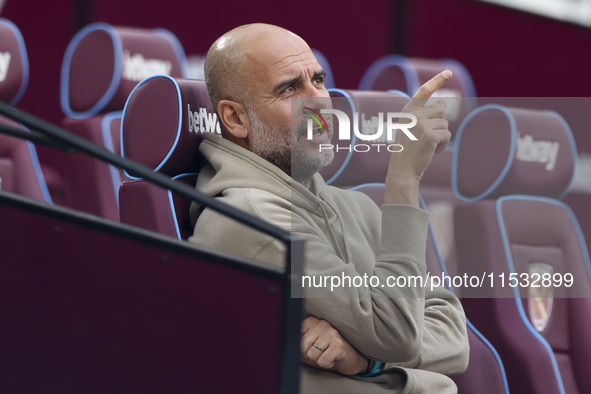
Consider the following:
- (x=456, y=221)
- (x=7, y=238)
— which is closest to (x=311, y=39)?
(x=456, y=221)

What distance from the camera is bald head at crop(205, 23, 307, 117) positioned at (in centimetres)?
155

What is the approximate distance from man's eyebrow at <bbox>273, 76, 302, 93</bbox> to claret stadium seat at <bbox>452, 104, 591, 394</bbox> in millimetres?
812

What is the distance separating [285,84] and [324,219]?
0.81 ft

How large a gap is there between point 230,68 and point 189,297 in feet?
1.94

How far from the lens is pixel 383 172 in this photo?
6.95 ft

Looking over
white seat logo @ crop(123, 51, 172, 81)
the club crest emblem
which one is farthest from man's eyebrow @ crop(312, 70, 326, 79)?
white seat logo @ crop(123, 51, 172, 81)

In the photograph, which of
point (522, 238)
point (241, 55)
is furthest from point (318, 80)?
point (522, 238)

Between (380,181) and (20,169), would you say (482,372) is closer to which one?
(380,181)

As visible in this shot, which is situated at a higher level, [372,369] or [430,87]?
[430,87]

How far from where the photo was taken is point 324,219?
1.54m

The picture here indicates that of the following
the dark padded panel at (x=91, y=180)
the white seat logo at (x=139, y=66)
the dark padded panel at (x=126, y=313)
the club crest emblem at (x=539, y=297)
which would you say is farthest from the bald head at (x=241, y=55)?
the white seat logo at (x=139, y=66)

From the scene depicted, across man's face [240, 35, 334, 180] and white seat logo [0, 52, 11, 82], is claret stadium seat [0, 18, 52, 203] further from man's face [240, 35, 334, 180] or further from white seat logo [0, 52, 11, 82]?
man's face [240, 35, 334, 180]

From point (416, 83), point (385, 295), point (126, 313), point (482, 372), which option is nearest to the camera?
point (126, 313)

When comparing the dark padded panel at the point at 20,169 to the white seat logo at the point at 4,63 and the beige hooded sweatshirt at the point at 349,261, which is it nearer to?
the white seat logo at the point at 4,63
